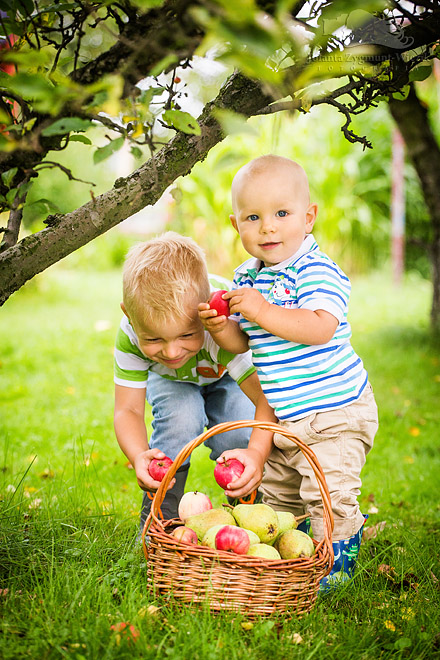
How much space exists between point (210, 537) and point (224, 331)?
0.68m

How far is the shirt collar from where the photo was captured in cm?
212

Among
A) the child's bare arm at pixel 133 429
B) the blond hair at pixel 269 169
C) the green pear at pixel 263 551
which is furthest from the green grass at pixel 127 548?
the blond hair at pixel 269 169

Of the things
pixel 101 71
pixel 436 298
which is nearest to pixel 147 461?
Result: pixel 101 71

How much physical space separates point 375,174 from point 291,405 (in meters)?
8.78

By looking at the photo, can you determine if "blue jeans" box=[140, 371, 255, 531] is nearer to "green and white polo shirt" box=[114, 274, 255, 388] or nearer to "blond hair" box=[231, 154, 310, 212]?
"green and white polo shirt" box=[114, 274, 255, 388]

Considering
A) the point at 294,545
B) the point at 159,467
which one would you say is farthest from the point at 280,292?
the point at 294,545

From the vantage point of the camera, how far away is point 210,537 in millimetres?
1759

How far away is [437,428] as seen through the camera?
13.5 ft

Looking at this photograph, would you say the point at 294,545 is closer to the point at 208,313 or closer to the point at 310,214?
the point at 208,313

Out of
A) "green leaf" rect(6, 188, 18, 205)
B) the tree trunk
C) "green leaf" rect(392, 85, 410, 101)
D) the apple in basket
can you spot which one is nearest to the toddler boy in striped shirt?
the apple in basket

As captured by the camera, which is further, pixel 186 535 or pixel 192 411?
pixel 192 411

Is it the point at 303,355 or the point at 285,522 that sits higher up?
the point at 303,355

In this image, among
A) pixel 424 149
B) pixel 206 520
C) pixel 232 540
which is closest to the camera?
pixel 232 540

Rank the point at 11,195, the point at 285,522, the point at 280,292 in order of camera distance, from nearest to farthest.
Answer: the point at 11,195 < the point at 285,522 < the point at 280,292
